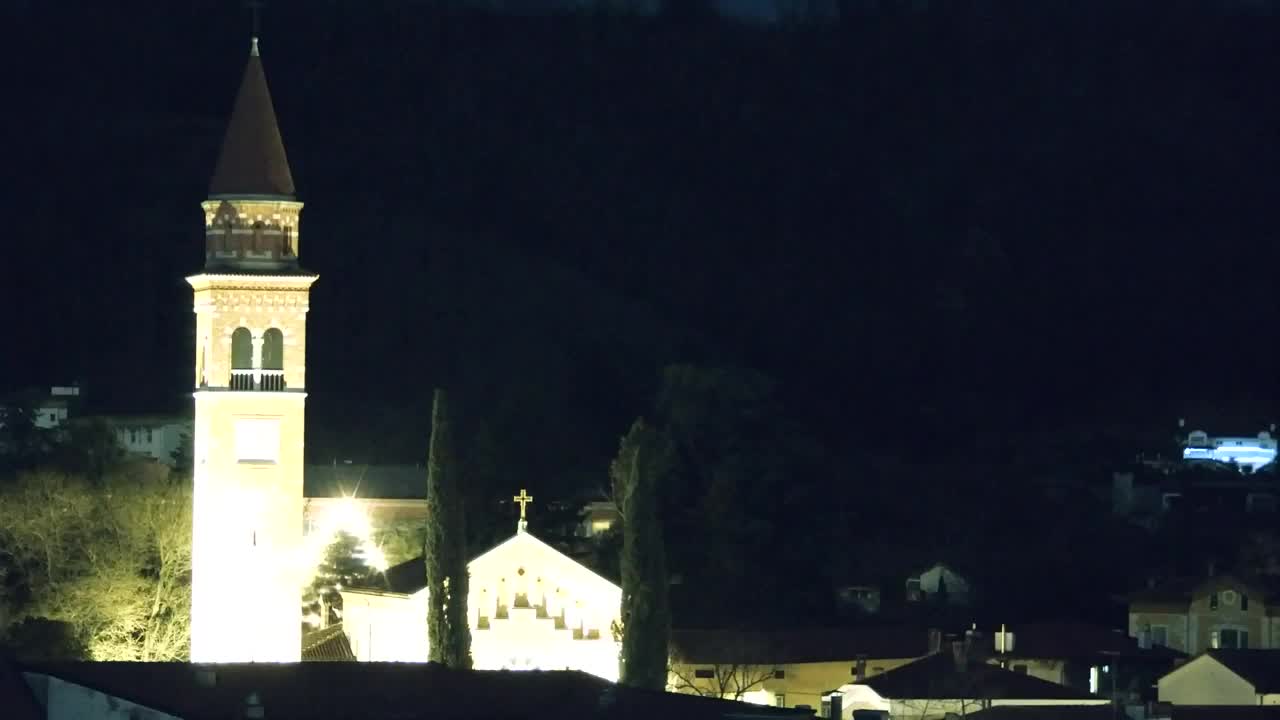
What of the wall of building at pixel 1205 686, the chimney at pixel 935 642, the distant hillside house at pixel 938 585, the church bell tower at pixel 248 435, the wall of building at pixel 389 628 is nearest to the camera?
the church bell tower at pixel 248 435

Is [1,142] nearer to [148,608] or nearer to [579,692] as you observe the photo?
[148,608]

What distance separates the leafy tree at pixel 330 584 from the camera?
8119cm

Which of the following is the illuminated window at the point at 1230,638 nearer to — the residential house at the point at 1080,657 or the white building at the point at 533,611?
the residential house at the point at 1080,657

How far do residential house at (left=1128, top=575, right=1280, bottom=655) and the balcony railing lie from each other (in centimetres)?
3152

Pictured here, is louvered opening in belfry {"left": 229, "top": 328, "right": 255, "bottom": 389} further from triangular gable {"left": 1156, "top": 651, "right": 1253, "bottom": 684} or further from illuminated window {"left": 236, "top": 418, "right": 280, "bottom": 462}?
triangular gable {"left": 1156, "top": 651, "right": 1253, "bottom": 684}

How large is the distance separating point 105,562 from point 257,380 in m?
8.05

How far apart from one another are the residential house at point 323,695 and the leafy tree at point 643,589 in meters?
16.7

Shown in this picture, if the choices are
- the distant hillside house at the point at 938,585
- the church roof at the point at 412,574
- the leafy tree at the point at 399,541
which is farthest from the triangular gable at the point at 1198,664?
the distant hillside house at the point at 938,585

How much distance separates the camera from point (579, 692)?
50.7 m

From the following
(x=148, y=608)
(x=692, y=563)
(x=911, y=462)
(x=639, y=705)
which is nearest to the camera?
(x=639, y=705)

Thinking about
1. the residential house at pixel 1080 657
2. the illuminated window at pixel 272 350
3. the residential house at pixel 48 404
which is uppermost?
the residential house at pixel 48 404

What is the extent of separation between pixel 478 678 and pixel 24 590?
29269mm

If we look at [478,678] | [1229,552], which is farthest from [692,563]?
[478,678]

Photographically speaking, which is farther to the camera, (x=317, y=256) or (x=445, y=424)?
(x=317, y=256)
